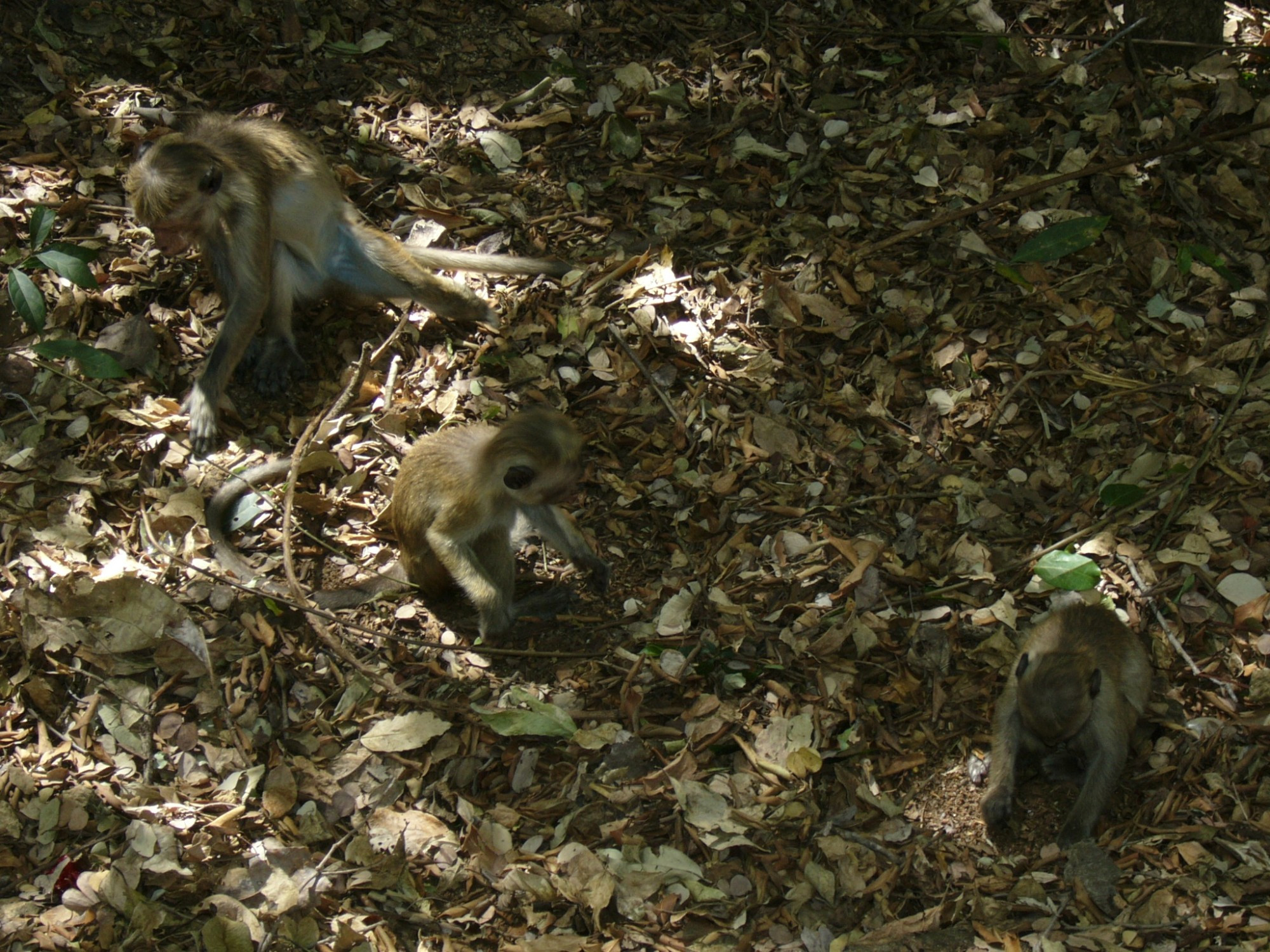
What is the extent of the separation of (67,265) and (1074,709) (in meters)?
5.38

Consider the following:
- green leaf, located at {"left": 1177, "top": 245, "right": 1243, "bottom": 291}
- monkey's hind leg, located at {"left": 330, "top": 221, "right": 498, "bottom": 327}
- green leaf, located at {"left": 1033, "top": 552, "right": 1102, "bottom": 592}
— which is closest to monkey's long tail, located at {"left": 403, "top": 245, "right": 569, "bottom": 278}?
monkey's hind leg, located at {"left": 330, "top": 221, "right": 498, "bottom": 327}

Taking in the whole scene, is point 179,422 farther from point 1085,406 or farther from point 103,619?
point 1085,406

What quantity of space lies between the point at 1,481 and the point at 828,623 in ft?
14.2

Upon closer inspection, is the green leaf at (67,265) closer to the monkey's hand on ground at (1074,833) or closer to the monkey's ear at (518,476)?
the monkey's ear at (518,476)

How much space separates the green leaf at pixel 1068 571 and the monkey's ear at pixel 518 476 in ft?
8.36

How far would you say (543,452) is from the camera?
5227mm

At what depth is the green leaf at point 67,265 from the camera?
585 centimetres

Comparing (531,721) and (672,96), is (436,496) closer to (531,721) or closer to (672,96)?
(531,721)

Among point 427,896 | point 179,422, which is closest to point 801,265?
point 179,422

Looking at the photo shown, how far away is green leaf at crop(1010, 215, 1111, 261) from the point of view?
6.65 metres

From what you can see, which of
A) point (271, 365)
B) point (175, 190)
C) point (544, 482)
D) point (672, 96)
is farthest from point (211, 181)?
point (672, 96)

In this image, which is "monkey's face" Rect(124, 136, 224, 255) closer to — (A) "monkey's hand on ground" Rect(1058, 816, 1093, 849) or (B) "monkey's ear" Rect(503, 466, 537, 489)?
(B) "monkey's ear" Rect(503, 466, 537, 489)

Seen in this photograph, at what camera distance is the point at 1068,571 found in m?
5.52

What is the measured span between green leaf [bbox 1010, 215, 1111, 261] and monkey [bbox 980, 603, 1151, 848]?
2331 mm
